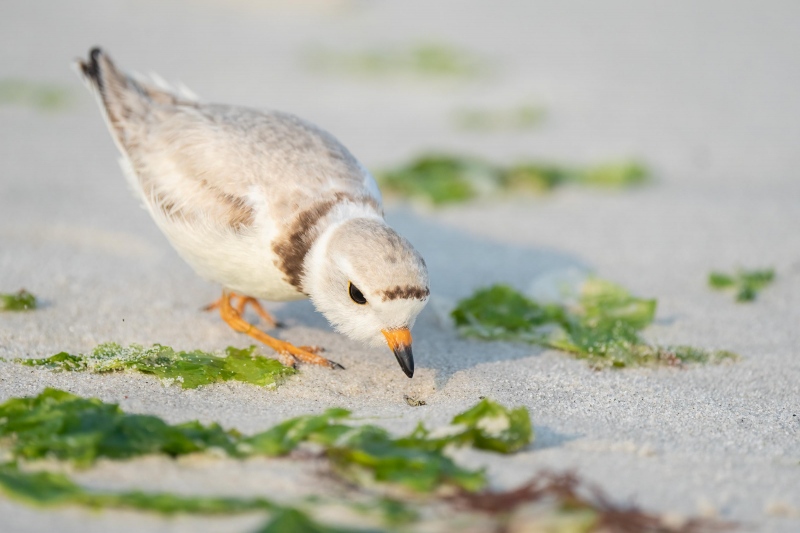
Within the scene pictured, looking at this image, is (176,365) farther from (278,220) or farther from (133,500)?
(133,500)

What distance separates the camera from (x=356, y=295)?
4465mm

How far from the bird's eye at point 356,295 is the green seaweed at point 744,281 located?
9.80ft

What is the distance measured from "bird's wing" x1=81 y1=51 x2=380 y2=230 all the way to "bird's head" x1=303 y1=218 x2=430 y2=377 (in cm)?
39

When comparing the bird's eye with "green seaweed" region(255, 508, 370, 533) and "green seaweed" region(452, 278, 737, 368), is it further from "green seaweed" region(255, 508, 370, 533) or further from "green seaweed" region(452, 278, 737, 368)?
"green seaweed" region(255, 508, 370, 533)

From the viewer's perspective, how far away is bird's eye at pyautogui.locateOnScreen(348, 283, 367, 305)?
4.44 meters

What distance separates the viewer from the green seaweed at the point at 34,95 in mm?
10547

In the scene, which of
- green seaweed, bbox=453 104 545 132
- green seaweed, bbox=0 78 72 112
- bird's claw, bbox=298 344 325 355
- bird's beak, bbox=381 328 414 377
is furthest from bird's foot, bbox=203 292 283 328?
green seaweed, bbox=0 78 72 112

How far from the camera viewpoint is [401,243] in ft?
14.6

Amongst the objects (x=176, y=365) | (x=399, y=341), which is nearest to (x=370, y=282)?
(x=399, y=341)

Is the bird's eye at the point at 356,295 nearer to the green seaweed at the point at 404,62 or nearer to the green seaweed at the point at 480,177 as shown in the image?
the green seaweed at the point at 480,177

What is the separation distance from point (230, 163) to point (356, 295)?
1.22 meters

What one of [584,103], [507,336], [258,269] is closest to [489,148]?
[584,103]

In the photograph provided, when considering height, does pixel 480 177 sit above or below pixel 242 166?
above

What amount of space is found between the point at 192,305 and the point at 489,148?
16.4 ft
